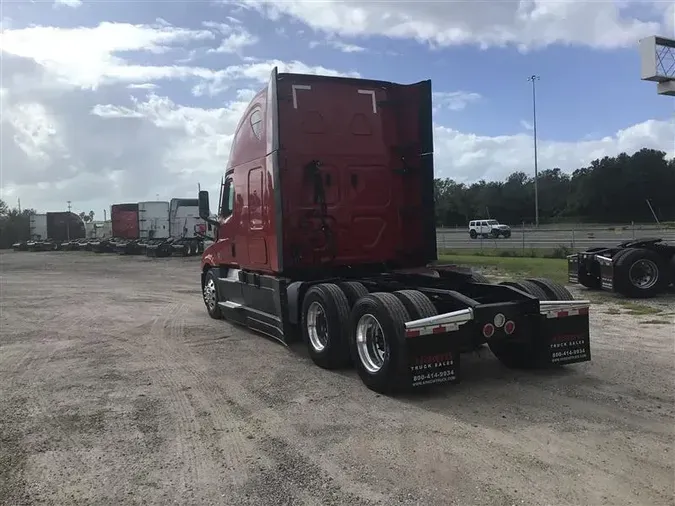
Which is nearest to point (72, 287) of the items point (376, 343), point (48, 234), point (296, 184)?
point (296, 184)

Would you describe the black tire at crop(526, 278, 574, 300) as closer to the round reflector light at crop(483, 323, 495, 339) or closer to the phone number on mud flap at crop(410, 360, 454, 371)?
the round reflector light at crop(483, 323, 495, 339)

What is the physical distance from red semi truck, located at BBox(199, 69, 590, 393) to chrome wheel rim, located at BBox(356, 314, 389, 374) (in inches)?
0.5

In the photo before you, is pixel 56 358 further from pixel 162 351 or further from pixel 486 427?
pixel 486 427

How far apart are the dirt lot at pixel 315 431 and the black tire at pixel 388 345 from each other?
16 cm

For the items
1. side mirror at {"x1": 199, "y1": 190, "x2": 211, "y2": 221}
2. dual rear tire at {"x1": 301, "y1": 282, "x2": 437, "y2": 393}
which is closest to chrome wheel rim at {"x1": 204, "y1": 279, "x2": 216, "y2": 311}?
side mirror at {"x1": 199, "y1": 190, "x2": 211, "y2": 221}

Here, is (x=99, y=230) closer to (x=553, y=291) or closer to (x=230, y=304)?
(x=230, y=304)

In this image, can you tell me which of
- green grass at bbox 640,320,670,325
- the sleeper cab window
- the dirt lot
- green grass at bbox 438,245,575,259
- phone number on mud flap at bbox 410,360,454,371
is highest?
the sleeper cab window

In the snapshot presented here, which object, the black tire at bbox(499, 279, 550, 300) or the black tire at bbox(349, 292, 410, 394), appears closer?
the black tire at bbox(349, 292, 410, 394)

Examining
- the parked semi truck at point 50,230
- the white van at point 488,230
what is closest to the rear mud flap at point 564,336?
the white van at point 488,230

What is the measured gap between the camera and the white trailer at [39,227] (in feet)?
172

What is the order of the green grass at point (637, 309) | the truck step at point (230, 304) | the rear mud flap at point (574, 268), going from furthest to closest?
the rear mud flap at point (574, 268) < the green grass at point (637, 309) < the truck step at point (230, 304)

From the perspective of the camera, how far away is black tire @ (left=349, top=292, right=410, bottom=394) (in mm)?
5621

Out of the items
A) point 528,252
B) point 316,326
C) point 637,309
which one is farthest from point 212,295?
point 528,252

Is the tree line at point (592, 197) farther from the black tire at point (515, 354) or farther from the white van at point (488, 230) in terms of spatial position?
the black tire at point (515, 354)
